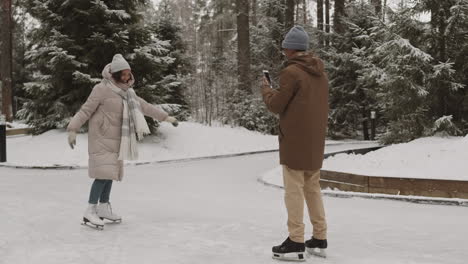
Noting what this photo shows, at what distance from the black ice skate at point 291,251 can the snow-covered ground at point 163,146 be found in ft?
34.7

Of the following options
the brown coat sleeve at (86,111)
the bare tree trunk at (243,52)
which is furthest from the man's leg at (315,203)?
the bare tree trunk at (243,52)

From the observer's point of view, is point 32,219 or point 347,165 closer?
point 32,219

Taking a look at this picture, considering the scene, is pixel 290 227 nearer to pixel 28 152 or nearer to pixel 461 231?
pixel 461 231

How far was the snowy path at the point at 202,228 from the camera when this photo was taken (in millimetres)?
5031

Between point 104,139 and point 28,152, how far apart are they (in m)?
11.4

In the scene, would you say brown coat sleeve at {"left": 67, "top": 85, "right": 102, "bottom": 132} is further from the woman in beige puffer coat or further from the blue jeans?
the blue jeans

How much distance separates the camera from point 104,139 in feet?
20.1

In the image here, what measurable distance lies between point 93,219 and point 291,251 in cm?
258

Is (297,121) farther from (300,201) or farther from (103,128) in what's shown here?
(103,128)

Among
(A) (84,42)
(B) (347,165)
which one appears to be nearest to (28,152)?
(A) (84,42)

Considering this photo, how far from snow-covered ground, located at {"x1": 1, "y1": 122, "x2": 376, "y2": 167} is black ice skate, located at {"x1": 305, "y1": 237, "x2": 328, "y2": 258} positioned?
1049 cm

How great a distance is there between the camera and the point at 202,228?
6.30 m

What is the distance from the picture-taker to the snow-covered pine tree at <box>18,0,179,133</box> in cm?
1766

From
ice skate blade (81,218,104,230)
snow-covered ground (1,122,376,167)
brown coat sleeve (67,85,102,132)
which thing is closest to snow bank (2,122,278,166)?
snow-covered ground (1,122,376,167)
